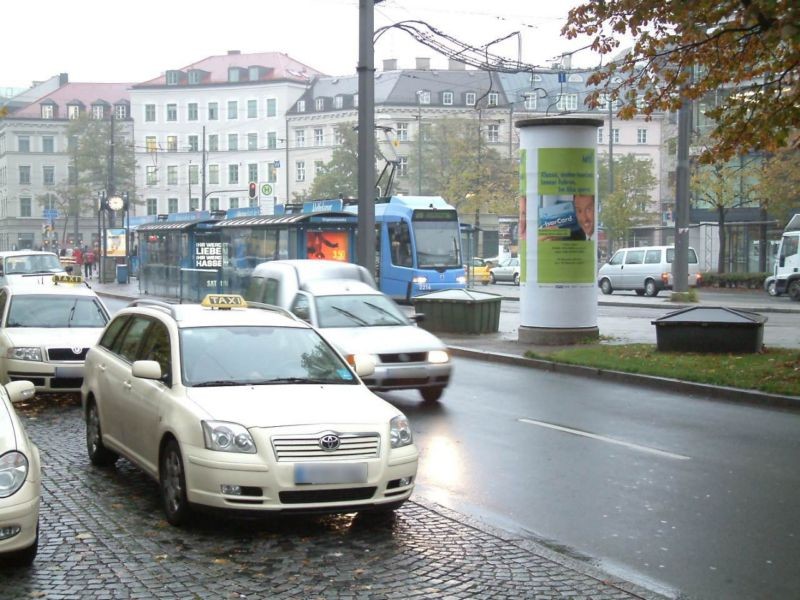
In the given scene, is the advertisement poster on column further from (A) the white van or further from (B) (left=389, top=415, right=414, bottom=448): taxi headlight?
(A) the white van

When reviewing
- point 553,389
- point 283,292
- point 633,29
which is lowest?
point 553,389

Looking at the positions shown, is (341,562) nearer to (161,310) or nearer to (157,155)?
(161,310)

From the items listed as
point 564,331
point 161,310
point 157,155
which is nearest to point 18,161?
point 157,155

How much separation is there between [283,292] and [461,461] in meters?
6.95

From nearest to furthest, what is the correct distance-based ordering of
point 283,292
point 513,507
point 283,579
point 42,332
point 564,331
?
point 283,579 → point 513,507 → point 42,332 → point 283,292 → point 564,331

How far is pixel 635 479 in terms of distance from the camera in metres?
9.27

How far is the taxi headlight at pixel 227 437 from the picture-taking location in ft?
23.4

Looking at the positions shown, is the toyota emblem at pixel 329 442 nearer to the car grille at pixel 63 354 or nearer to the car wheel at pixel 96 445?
the car wheel at pixel 96 445

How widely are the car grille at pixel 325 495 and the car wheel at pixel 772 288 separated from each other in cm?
3577

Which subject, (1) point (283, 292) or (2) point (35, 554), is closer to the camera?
(2) point (35, 554)

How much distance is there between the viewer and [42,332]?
48.4 feet

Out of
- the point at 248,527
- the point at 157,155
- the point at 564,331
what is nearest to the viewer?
the point at 248,527

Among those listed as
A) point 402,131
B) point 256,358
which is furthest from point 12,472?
point 402,131

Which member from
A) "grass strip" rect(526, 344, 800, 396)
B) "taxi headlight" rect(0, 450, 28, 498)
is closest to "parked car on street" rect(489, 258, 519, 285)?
"grass strip" rect(526, 344, 800, 396)
